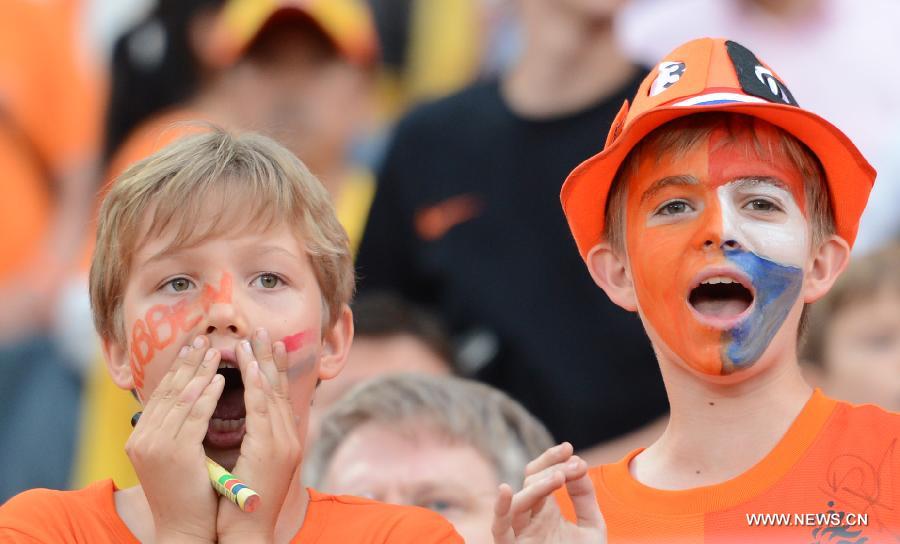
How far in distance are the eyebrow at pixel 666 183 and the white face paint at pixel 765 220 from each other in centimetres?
6

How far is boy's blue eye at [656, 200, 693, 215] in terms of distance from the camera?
3148 mm

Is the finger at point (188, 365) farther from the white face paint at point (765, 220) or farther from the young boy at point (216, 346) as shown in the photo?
the white face paint at point (765, 220)

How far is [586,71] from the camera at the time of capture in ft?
16.9

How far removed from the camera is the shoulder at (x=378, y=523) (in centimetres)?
306

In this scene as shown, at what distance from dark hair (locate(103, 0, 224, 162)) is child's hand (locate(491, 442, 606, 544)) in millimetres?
3705

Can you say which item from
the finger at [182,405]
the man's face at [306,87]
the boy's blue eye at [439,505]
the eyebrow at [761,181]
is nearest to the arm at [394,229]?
the man's face at [306,87]

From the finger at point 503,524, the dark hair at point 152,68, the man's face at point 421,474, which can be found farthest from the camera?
the dark hair at point 152,68

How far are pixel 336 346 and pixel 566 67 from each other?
7.03 ft

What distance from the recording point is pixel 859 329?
4832 mm

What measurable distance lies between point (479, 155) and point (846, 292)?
4.12 ft

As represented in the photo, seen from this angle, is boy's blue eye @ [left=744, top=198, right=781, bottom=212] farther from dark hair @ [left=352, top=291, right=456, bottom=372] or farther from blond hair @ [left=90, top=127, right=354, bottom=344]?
dark hair @ [left=352, top=291, right=456, bottom=372]

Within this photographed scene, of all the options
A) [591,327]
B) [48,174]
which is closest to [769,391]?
[591,327]

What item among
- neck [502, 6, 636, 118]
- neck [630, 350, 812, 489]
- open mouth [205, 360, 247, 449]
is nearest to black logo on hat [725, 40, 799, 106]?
neck [630, 350, 812, 489]

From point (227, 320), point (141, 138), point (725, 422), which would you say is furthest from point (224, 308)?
point (141, 138)
